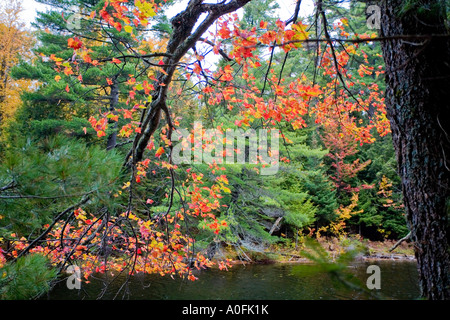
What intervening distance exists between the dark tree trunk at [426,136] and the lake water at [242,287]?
5168 mm

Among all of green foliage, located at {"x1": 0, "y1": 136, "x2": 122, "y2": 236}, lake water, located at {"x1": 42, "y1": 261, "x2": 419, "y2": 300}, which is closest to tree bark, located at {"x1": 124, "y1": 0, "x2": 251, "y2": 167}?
green foliage, located at {"x1": 0, "y1": 136, "x2": 122, "y2": 236}

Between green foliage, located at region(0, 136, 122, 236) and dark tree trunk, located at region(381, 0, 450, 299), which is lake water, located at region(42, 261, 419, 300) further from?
dark tree trunk, located at region(381, 0, 450, 299)

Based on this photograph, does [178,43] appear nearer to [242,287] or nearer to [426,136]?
[426,136]

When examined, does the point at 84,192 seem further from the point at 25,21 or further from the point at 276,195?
the point at 25,21

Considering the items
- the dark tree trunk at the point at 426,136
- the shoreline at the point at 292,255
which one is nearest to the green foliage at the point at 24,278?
the dark tree trunk at the point at 426,136

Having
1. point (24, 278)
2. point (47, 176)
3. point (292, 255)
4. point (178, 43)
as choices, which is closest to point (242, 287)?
point (292, 255)

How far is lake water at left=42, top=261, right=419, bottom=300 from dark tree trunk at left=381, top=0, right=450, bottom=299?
5168mm

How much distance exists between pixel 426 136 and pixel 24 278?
7.81 ft

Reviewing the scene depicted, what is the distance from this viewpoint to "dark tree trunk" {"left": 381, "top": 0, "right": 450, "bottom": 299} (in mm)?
1305

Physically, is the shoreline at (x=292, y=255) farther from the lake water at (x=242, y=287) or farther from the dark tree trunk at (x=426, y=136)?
the dark tree trunk at (x=426, y=136)

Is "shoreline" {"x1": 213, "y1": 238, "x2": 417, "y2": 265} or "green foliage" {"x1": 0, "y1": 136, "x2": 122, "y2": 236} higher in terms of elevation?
"green foliage" {"x1": 0, "y1": 136, "x2": 122, "y2": 236}

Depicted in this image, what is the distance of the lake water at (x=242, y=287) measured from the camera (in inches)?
267

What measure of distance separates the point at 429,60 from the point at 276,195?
8.00 m

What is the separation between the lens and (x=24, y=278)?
6.01 feet
